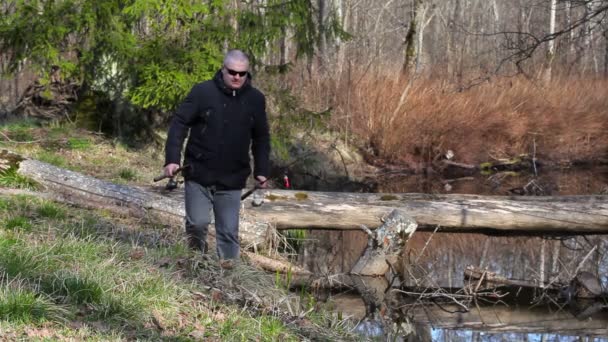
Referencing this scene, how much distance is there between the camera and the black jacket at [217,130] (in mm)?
6477

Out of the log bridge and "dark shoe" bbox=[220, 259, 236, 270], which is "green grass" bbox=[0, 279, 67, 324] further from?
the log bridge

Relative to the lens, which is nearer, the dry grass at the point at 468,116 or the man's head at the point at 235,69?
the man's head at the point at 235,69

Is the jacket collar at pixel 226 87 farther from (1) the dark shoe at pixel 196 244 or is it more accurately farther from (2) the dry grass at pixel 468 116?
(2) the dry grass at pixel 468 116

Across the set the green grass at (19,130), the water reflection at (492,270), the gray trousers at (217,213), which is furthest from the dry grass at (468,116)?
Answer: the gray trousers at (217,213)

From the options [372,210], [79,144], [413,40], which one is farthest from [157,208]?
[413,40]

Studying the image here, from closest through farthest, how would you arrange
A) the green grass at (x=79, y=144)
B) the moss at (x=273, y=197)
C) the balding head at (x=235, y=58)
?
1. the balding head at (x=235, y=58)
2. the moss at (x=273, y=197)
3. the green grass at (x=79, y=144)

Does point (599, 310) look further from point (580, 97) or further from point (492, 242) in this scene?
point (580, 97)

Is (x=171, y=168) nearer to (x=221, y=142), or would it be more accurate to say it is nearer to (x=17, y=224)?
(x=221, y=142)

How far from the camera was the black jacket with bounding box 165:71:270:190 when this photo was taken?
648 centimetres

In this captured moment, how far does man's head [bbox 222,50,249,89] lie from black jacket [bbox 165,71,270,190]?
67 millimetres

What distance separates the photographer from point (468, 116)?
66.0 feet

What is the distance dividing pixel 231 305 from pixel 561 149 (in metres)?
17.4

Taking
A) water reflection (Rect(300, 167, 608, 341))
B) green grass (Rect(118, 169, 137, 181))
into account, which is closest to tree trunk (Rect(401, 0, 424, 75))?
water reflection (Rect(300, 167, 608, 341))

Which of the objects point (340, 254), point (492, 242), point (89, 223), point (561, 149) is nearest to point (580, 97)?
point (561, 149)
